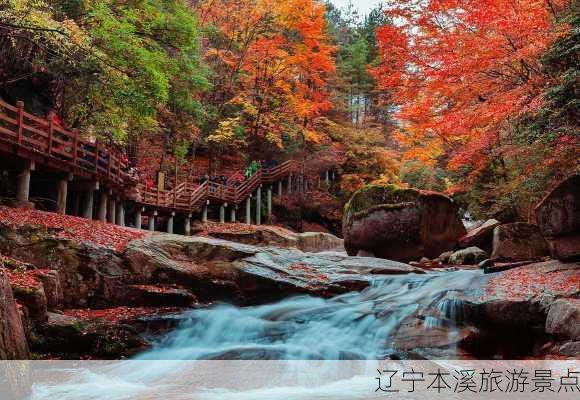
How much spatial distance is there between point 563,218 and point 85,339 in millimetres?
8995

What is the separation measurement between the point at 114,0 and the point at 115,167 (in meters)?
5.49

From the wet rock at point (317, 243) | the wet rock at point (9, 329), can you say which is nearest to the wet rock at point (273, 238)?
the wet rock at point (317, 243)

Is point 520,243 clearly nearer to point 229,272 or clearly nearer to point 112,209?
point 229,272

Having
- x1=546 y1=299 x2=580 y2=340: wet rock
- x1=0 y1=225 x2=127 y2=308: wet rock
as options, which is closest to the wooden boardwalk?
x1=0 y1=225 x2=127 y2=308: wet rock

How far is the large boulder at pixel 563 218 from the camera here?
8969mm

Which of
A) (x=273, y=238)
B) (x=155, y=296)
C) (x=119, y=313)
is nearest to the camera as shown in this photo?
(x=119, y=313)

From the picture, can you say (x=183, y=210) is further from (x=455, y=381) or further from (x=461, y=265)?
(x=455, y=381)

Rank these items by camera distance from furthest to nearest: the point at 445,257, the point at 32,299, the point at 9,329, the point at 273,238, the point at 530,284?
the point at 273,238, the point at 445,257, the point at 530,284, the point at 32,299, the point at 9,329

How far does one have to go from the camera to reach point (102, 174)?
50.1 ft

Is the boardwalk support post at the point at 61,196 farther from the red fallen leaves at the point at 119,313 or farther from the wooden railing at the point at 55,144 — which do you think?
the red fallen leaves at the point at 119,313

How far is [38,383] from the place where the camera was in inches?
243

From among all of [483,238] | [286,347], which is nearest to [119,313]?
[286,347]

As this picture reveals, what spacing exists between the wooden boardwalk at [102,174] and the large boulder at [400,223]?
8.62 meters

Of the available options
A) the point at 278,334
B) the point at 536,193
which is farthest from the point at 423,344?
the point at 536,193
